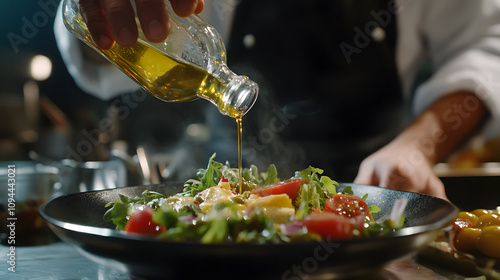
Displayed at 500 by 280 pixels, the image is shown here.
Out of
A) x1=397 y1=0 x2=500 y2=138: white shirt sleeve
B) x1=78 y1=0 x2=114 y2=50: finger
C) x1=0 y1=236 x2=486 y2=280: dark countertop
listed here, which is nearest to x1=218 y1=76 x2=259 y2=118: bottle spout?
x1=78 y1=0 x2=114 y2=50: finger

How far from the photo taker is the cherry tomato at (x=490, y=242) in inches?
38.3

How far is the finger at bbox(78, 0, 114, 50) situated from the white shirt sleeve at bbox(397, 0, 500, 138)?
143 cm

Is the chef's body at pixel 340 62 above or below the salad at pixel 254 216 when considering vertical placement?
above

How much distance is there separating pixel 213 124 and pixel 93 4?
1.39m

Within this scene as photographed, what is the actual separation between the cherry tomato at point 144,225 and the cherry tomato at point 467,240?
678 mm

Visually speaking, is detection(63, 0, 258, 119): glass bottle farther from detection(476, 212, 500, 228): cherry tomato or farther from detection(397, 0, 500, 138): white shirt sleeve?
detection(397, 0, 500, 138): white shirt sleeve

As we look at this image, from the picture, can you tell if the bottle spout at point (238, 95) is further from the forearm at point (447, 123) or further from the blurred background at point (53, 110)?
the blurred background at point (53, 110)

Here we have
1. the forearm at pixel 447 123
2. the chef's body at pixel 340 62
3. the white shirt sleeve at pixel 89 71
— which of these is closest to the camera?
the forearm at pixel 447 123

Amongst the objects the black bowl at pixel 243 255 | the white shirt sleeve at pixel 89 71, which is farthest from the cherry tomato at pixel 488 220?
the white shirt sleeve at pixel 89 71

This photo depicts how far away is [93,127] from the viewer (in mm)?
4727

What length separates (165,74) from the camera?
3.59 feet

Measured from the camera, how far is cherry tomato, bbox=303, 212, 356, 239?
0.76 m

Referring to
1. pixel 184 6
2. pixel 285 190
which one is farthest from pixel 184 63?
pixel 285 190

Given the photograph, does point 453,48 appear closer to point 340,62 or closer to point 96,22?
point 340,62
